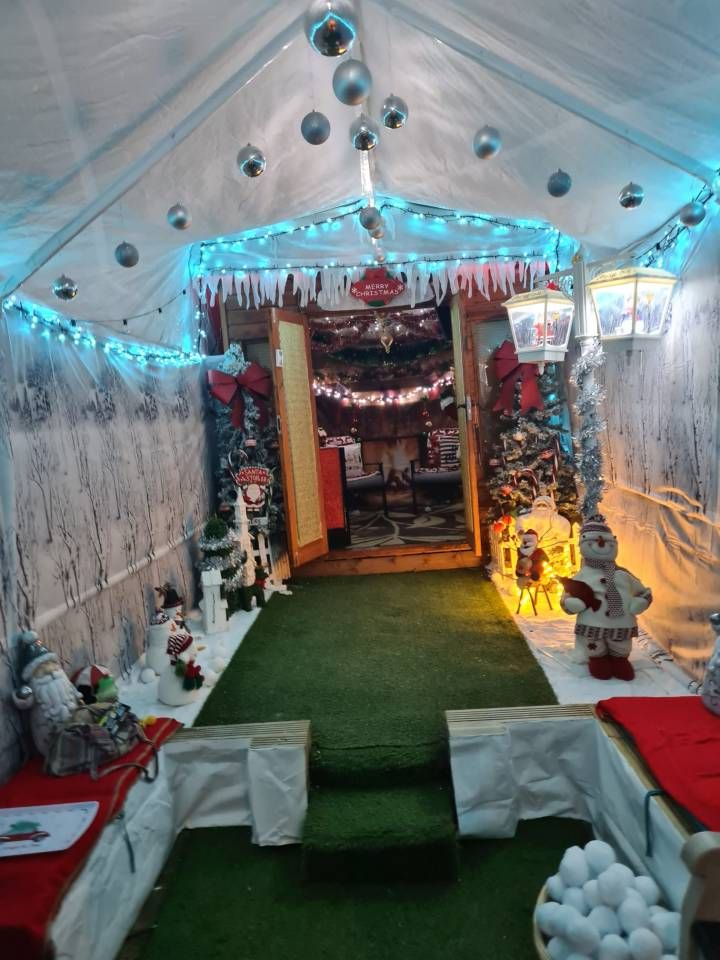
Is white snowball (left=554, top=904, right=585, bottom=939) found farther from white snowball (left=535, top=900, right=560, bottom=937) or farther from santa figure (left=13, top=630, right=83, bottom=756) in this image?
santa figure (left=13, top=630, right=83, bottom=756)

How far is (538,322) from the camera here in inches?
141

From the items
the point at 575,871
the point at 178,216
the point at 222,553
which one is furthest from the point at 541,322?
the point at 575,871

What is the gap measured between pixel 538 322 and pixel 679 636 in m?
1.85

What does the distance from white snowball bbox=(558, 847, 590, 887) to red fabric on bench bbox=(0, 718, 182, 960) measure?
1.52m

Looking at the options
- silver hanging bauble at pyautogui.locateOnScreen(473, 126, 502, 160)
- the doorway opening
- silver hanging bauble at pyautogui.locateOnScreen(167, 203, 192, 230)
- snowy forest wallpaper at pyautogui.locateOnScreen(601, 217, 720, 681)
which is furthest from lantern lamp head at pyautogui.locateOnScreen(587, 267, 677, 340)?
the doorway opening

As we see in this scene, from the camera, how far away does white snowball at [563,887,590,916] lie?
6.51 ft

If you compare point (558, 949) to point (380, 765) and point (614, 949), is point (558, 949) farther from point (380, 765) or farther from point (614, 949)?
point (380, 765)

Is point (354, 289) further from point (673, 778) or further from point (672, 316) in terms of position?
point (673, 778)

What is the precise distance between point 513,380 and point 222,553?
9.23 feet

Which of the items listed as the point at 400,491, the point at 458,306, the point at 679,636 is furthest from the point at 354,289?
the point at 400,491

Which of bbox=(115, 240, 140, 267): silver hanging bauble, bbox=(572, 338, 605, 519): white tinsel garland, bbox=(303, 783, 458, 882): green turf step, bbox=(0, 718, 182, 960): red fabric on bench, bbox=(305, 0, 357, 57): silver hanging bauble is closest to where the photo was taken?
bbox=(305, 0, 357, 57): silver hanging bauble

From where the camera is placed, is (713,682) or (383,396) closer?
(713,682)

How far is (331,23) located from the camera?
5.01 feet

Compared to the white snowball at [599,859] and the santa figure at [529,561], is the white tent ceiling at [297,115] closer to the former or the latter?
the santa figure at [529,561]
